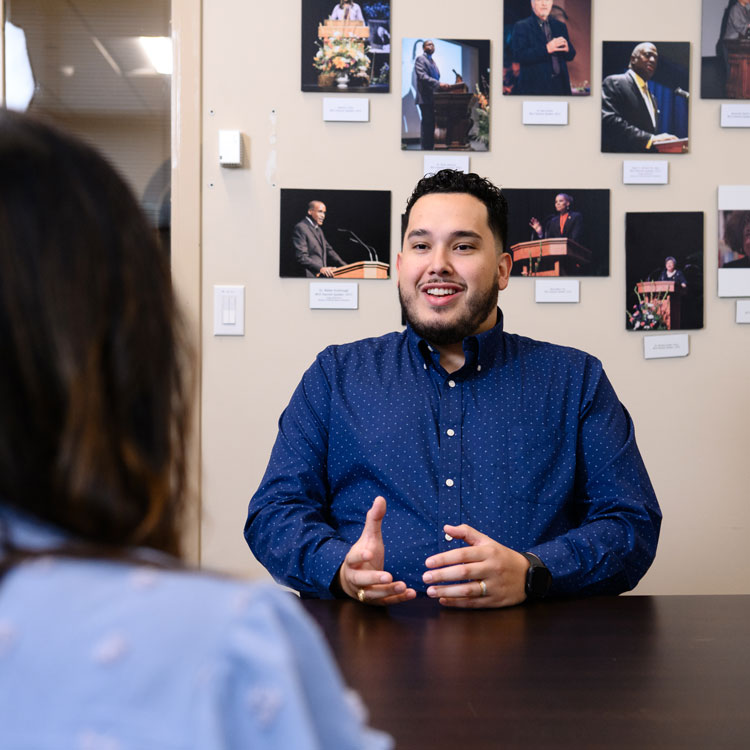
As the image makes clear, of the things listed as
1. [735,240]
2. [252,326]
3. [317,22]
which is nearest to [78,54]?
[317,22]

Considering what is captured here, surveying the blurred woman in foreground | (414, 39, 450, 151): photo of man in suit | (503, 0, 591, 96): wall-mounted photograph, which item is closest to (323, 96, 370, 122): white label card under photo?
(414, 39, 450, 151): photo of man in suit

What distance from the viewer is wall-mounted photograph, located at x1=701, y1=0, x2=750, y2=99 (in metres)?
2.61

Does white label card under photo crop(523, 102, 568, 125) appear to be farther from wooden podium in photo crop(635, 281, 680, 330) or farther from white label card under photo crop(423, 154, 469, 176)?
wooden podium in photo crop(635, 281, 680, 330)

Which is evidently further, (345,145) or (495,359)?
(345,145)

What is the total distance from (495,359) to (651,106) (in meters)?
1.15

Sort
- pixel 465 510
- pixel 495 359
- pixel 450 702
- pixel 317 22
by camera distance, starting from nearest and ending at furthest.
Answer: pixel 450 702 < pixel 465 510 < pixel 495 359 < pixel 317 22

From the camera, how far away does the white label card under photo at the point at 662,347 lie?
2609 mm

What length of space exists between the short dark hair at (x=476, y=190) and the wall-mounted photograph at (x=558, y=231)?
496mm

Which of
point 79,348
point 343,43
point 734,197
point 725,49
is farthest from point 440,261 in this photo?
point 79,348

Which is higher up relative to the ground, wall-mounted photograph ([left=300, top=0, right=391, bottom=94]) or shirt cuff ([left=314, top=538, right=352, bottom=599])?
wall-mounted photograph ([left=300, top=0, right=391, bottom=94])

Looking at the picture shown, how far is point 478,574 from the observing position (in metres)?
1.38

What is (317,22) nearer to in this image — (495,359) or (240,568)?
(495,359)

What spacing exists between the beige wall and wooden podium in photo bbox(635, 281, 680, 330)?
77mm

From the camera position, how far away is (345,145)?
101 inches
